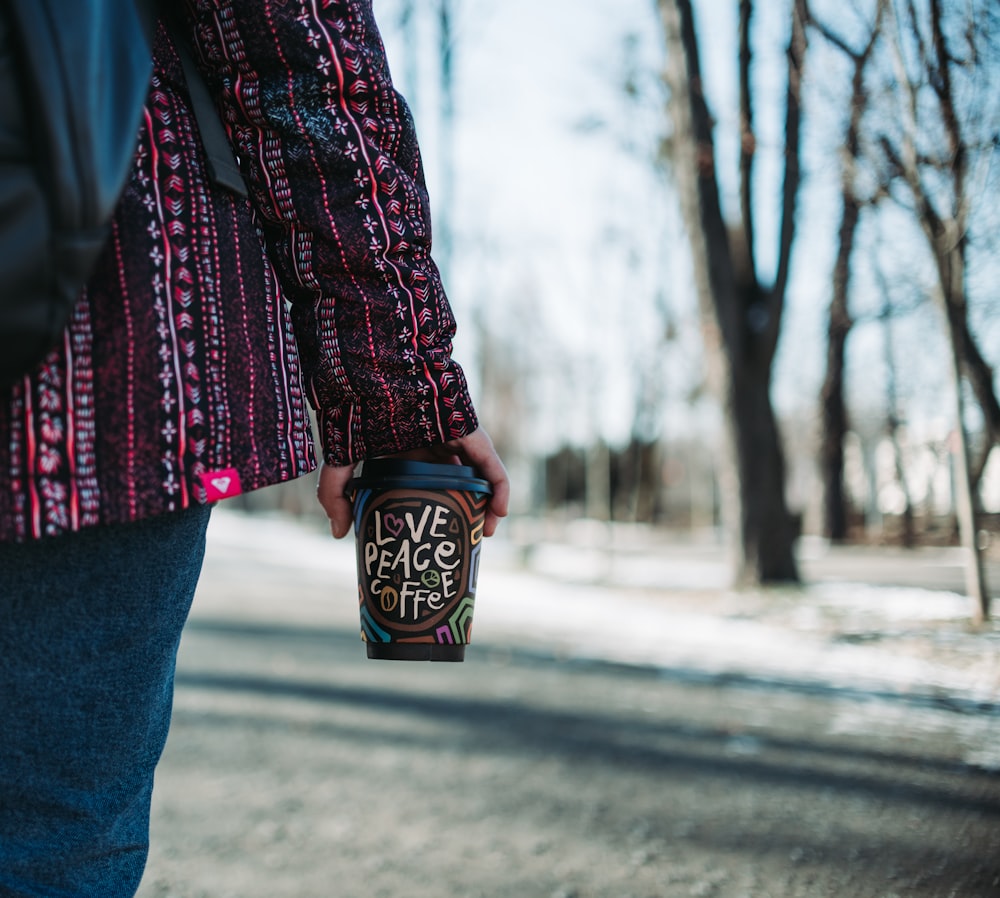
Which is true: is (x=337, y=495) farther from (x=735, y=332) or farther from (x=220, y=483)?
(x=735, y=332)

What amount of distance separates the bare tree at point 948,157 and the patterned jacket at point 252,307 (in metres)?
4.36

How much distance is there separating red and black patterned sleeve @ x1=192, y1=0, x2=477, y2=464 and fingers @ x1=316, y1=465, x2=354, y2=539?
145 mm

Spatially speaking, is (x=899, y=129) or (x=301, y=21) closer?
(x=301, y=21)

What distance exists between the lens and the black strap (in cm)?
103

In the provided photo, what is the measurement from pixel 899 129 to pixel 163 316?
6085 millimetres

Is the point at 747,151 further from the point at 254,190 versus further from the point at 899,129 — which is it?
the point at 254,190

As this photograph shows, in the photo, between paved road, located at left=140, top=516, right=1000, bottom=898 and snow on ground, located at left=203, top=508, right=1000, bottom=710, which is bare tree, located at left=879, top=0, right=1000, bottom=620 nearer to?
snow on ground, located at left=203, top=508, right=1000, bottom=710

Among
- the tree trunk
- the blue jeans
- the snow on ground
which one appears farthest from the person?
the tree trunk

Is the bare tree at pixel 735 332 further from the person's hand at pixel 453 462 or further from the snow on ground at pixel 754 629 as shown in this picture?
the person's hand at pixel 453 462

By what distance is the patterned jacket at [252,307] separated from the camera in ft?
2.92

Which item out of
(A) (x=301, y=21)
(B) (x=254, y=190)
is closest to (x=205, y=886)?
(B) (x=254, y=190)

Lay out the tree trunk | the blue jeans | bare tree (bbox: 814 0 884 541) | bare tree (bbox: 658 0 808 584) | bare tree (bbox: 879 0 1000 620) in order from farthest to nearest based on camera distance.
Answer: the tree trunk < bare tree (bbox: 658 0 808 584) < bare tree (bbox: 814 0 884 541) < bare tree (bbox: 879 0 1000 620) < the blue jeans

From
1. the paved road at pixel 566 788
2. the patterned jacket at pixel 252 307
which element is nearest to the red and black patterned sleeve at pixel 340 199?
the patterned jacket at pixel 252 307

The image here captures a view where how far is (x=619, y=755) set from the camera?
363 centimetres
